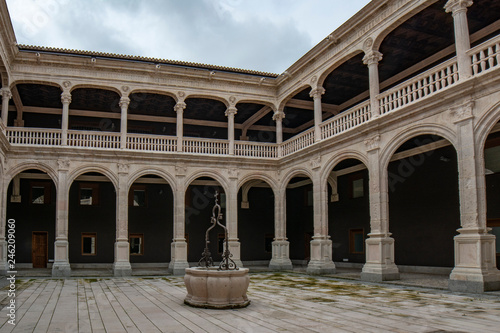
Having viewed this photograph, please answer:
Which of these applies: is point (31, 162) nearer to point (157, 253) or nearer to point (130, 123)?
point (130, 123)

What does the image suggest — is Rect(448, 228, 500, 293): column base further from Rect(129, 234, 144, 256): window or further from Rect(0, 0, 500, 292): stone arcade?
Rect(129, 234, 144, 256): window

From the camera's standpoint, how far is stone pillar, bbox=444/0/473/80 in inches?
477

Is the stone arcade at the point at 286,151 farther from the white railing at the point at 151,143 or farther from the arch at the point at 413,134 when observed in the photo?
the white railing at the point at 151,143

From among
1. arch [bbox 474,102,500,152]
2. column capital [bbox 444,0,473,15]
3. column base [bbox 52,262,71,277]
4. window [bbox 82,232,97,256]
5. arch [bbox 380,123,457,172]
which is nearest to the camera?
arch [bbox 474,102,500,152]

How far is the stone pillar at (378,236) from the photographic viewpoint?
570 inches

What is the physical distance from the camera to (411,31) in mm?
15234

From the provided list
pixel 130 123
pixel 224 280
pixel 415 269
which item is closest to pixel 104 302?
pixel 224 280

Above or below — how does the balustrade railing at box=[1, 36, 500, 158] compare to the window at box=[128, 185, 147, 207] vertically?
above

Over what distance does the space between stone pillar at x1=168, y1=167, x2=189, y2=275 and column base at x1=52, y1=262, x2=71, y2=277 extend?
4.14m

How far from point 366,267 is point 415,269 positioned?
4.12 metres

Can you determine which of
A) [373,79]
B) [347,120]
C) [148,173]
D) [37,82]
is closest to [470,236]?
[373,79]

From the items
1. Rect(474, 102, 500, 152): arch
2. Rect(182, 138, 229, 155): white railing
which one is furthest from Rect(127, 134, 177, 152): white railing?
Rect(474, 102, 500, 152): arch

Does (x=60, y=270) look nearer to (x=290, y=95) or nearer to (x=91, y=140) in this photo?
(x=91, y=140)

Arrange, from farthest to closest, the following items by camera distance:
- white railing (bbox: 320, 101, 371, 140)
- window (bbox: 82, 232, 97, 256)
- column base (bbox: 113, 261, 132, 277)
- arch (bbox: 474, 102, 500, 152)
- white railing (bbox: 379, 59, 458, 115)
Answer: window (bbox: 82, 232, 97, 256) → column base (bbox: 113, 261, 132, 277) → white railing (bbox: 320, 101, 371, 140) → white railing (bbox: 379, 59, 458, 115) → arch (bbox: 474, 102, 500, 152)
